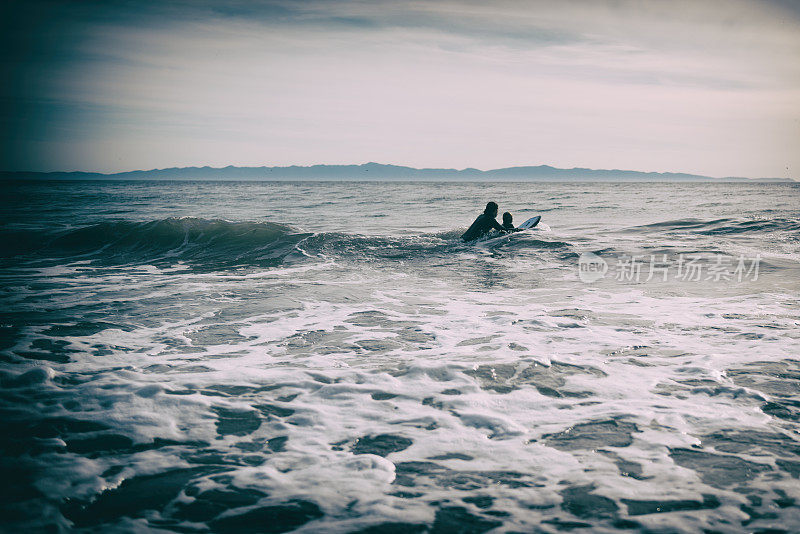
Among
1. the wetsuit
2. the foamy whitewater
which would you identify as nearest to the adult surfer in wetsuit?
the wetsuit

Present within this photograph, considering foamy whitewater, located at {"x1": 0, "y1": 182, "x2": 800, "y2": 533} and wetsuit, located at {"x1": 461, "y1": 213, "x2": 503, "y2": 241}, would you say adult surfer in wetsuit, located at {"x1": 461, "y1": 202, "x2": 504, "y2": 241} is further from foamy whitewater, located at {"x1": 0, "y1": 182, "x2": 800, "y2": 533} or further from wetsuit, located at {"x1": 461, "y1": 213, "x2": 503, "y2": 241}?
foamy whitewater, located at {"x1": 0, "y1": 182, "x2": 800, "y2": 533}

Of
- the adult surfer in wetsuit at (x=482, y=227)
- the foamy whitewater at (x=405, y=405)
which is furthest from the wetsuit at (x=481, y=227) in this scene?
the foamy whitewater at (x=405, y=405)

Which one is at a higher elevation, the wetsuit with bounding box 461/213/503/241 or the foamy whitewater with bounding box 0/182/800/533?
the wetsuit with bounding box 461/213/503/241

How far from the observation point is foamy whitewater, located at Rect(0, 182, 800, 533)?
113 inches

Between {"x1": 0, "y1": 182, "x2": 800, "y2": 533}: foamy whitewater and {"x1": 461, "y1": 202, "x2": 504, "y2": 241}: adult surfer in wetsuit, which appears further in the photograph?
{"x1": 461, "y1": 202, "x2": 504, "y2": 241}: adult surfer in wetsuit

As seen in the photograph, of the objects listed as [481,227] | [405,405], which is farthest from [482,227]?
[405,405]

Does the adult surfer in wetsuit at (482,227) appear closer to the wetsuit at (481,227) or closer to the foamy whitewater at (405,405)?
the wetsuit at (481,227)

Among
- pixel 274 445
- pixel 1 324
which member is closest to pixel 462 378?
pixel 274 445

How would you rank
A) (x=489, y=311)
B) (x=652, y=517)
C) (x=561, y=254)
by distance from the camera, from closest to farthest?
(x=652, y=517) < (x=489, y=311) < (x=561, y=254)

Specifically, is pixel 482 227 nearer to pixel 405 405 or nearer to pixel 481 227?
pixel 481 227

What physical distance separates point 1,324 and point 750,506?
28.9ft

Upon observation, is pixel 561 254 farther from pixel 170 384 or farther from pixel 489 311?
pixel 170 384

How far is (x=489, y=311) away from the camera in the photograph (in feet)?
24.8

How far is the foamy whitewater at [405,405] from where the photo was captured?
286 cm
